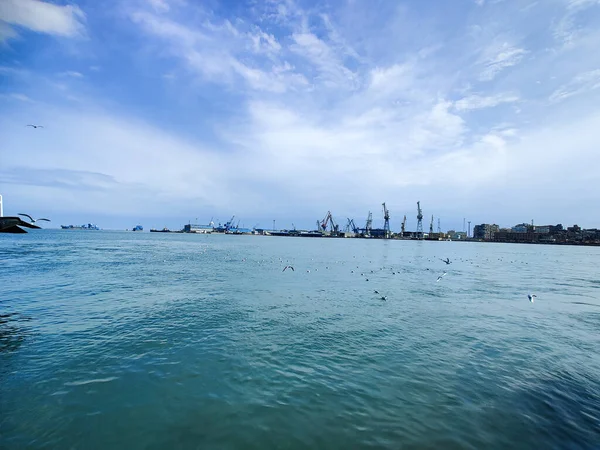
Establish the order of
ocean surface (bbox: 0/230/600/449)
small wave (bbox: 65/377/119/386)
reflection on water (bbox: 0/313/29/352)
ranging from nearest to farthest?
ocean surface (bbox: 0/230/600/449)
small wave (bbox: 65/377/119/386)
reflection on water (bbox: 0/313/29/352)

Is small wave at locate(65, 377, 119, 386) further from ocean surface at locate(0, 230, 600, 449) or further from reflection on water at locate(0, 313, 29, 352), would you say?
reflection on water at locate(0, 313, 29, 352)

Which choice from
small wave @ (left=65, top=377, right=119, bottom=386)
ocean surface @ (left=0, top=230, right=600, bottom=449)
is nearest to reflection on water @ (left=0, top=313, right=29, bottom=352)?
ocean surface @ (left=0, top=230, right=600, bottom=449)

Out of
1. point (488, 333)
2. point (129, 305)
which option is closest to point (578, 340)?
point (488, 333)

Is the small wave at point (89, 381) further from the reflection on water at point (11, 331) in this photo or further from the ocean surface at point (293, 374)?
the reflection on water at point (11, 331)

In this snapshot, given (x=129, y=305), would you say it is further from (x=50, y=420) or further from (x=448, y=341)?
(x=448, y=341)

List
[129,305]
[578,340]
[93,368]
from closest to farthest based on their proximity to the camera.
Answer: [93,368] < [578,340] < [129,305]

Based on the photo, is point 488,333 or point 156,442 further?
point 488,333

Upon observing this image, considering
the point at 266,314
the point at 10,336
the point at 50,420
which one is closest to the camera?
the point at 50,420

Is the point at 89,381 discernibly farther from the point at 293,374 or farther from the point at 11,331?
the point at 11,331

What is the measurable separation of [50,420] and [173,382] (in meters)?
3.04

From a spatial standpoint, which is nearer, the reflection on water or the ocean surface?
the ocean surface

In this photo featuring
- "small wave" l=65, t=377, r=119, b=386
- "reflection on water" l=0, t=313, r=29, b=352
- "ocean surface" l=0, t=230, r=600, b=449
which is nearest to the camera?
"ocean surface" l=0, t=230, r=600, b=449

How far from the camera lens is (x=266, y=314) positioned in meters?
17.7

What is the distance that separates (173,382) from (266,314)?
8.34m
